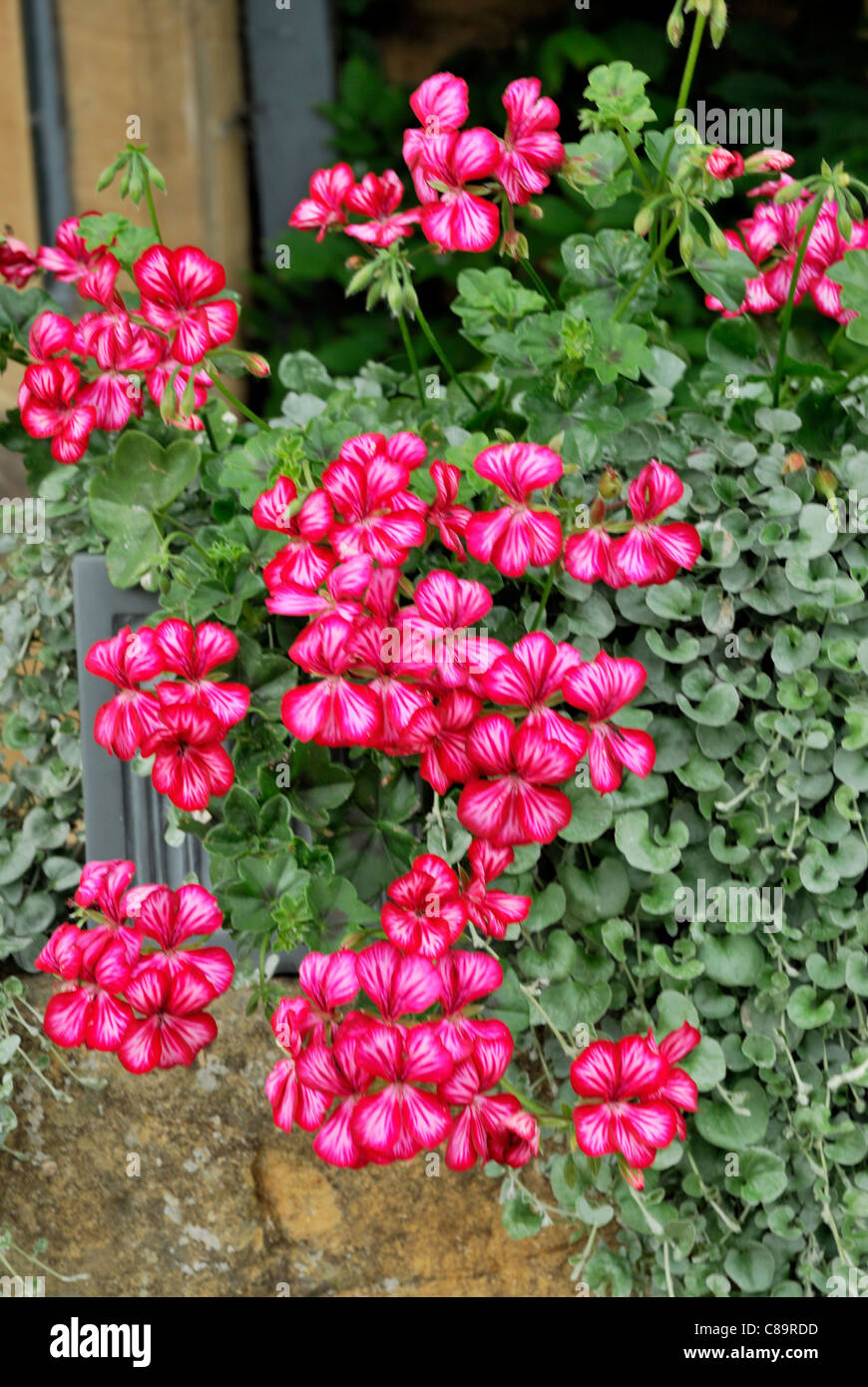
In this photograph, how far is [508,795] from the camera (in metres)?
0.70

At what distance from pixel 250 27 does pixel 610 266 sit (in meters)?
1.75

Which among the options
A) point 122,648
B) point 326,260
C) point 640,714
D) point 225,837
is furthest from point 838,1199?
point 326,260

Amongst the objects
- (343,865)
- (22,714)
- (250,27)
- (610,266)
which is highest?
(250,27)

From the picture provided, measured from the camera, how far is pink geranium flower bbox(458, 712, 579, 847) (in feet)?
2.27

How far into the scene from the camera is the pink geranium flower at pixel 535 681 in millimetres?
696

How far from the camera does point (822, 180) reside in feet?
2.58

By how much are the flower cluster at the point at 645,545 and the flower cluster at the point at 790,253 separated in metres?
0.23

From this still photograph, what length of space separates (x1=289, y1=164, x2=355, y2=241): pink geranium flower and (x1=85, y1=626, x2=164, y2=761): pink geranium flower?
0.37 m

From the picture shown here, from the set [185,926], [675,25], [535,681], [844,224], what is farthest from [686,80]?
[185,926]

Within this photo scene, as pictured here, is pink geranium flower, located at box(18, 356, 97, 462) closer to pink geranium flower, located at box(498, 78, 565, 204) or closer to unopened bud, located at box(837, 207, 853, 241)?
pink geranium flower, located at box(498, 78, 565, 204)

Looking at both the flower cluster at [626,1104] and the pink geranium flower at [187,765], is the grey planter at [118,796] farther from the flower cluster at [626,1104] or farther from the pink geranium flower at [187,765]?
the flower cluster at [626,1104]

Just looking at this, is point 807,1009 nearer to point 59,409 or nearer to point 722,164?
point 722,164

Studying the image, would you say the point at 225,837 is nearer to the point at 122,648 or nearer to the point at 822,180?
the point at 122,648

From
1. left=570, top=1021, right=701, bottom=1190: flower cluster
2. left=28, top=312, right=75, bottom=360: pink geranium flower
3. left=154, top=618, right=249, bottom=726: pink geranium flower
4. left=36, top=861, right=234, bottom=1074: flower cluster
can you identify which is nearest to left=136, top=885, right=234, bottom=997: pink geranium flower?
left=36, top=861, right=234, bottom=1074: flower cluster
